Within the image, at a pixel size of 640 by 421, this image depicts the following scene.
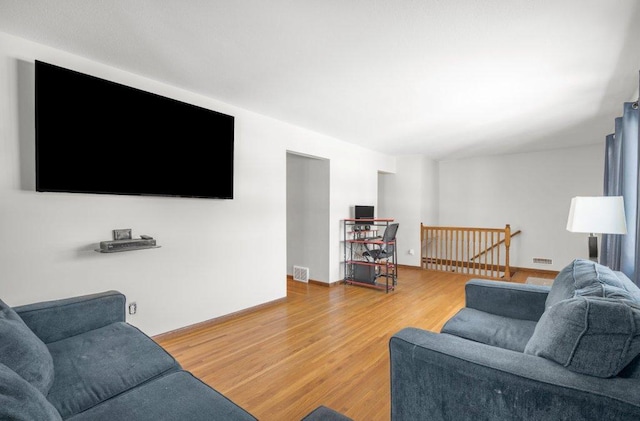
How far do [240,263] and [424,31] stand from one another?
2.87 m

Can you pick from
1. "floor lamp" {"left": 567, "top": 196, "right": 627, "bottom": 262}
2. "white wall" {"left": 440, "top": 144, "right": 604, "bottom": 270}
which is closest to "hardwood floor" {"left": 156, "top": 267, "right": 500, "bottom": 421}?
"floor lamp" {"left": 567, "top": 196, "right": 627, "bottom": 262}

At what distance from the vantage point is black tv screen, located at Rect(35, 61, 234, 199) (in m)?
2.12

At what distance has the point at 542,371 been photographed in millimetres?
1058

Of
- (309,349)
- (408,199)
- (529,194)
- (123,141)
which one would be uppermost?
(123,141)

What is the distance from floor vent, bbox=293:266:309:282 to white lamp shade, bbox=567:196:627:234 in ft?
11.8

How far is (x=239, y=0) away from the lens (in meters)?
1.68

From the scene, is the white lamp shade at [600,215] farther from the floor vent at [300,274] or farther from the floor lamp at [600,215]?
the floor vent at [300,274]

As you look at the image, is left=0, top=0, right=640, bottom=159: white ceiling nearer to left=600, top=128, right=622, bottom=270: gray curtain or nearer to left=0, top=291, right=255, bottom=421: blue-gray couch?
left=600, top=128, right=622, bottom=270: gray curtain

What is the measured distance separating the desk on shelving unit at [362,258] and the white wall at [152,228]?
4.41 ft

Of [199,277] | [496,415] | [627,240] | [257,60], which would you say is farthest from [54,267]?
[627,240]

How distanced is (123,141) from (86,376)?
1.85m

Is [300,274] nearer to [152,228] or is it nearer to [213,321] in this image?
[213,321]

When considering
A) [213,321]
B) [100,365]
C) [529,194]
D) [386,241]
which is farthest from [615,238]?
[100,365]

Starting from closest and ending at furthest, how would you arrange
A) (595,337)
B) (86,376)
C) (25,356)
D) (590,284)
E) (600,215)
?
(595,337)
(25,356)
(86,376)
(590,284)
(600,215)
